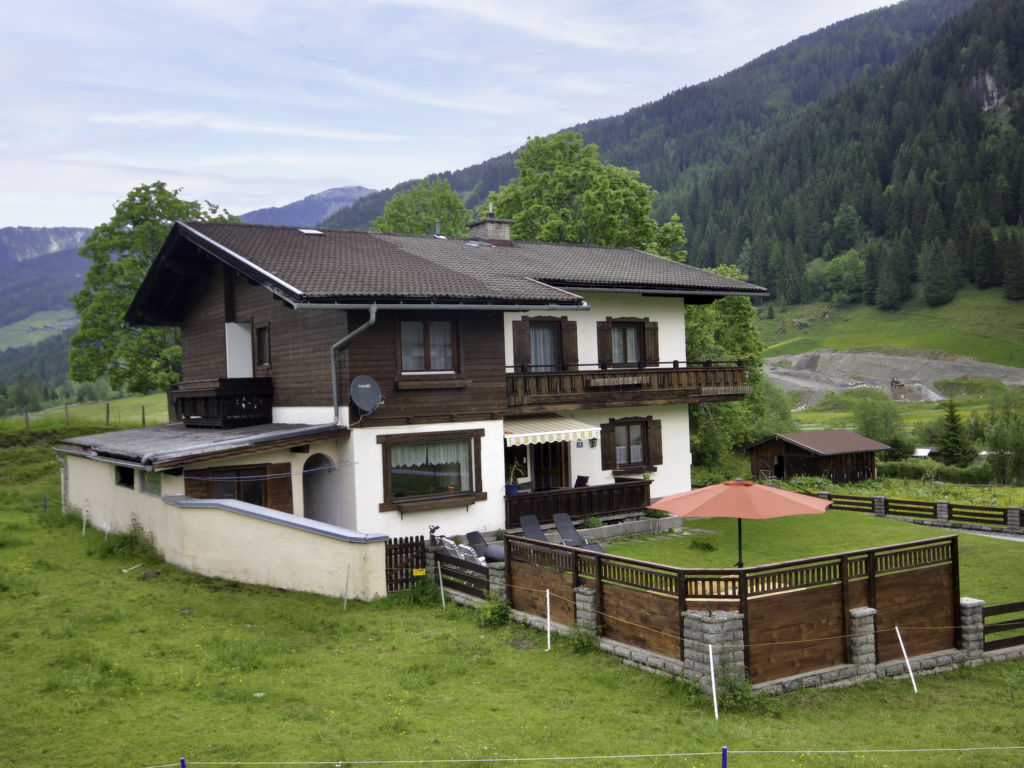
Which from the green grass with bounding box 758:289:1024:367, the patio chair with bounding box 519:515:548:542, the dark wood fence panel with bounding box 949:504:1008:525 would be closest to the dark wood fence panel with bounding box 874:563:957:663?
the patio chair with bounding box 519:515:548:542

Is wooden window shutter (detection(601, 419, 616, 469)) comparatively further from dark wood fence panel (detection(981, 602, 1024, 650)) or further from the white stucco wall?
dark wood fence panel (detection(981, 602, 1024, 650))

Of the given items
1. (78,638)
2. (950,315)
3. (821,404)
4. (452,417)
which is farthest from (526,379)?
(950,315)

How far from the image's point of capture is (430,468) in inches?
792

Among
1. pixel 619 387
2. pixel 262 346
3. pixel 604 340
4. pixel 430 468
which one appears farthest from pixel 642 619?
pixel 262 346

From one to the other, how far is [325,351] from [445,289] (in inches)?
124

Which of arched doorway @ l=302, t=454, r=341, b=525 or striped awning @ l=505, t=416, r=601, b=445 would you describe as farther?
striped awning @ l=505, t=416, r=601, b=445

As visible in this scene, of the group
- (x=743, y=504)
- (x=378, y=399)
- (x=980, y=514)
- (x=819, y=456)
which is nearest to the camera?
(x=743, y=504)

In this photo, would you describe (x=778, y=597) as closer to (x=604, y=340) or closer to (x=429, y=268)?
(x=429, y=268)

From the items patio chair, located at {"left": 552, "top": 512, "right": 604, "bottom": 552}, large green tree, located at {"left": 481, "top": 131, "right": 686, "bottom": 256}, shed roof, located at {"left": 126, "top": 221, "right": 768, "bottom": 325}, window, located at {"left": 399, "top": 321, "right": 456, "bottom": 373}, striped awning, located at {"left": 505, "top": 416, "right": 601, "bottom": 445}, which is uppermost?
large green tree, located at {"left": 481, "top": 131, "right": 686, "bottom": 256}

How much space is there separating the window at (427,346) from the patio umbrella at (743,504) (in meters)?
7.64

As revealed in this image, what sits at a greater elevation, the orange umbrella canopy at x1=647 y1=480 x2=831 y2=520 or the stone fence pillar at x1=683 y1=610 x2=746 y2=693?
the orange umbrella canopy at x1=647 y1=480 x2=831 y2=520

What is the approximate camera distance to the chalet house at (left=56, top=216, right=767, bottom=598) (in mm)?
17172

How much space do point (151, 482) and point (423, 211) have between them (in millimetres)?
32679

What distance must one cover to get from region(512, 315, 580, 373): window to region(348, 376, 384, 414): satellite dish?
5.94 metres
